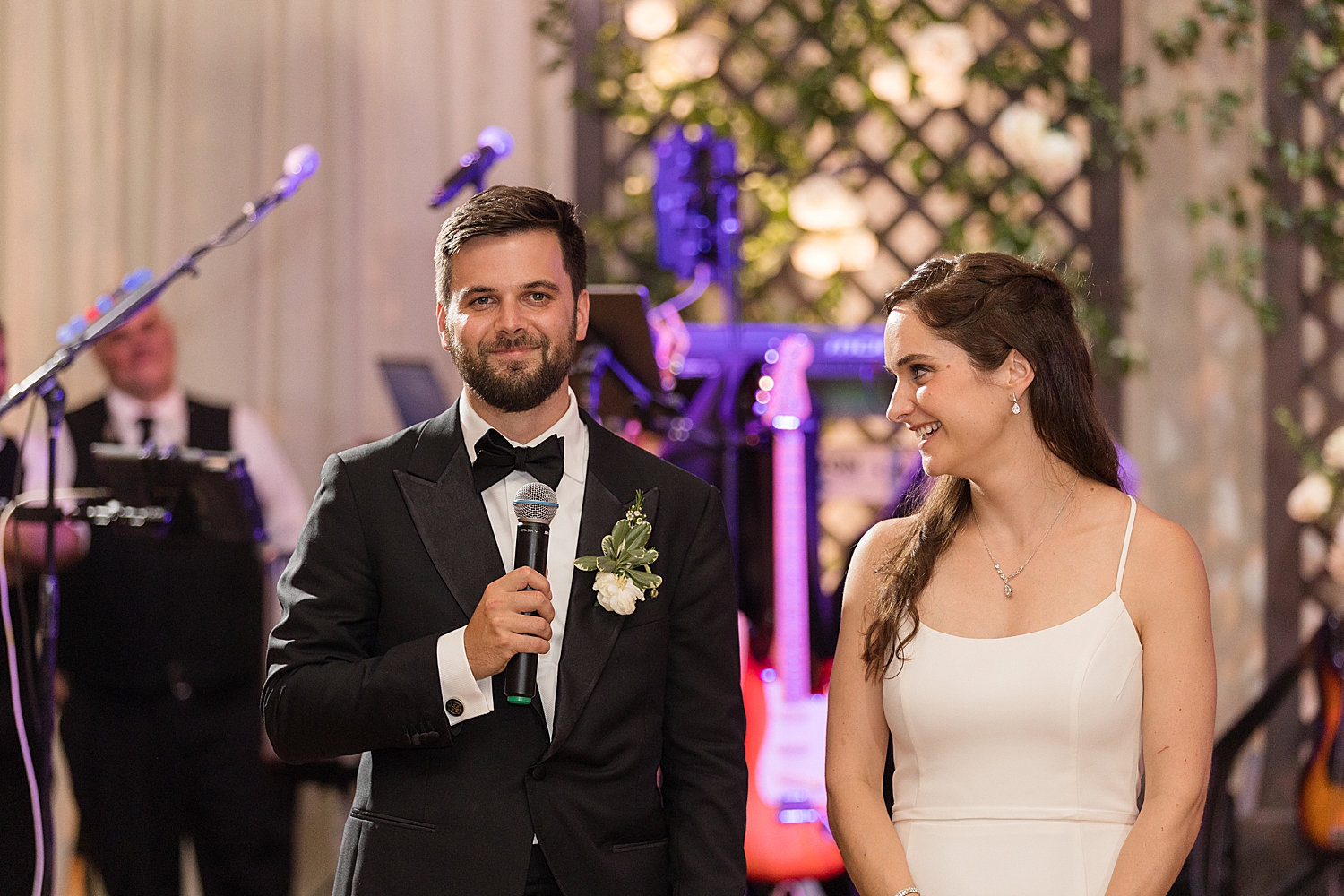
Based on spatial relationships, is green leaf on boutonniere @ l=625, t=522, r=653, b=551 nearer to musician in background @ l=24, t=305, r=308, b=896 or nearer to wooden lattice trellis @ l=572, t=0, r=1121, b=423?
musician in background @ l=24, t=305, r=308, b=896

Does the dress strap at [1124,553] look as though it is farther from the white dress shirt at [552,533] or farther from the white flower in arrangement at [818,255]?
the white flower in arrangement at [818,255]

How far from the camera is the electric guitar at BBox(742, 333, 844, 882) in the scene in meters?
3.15

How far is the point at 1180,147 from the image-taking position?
14.8 feet

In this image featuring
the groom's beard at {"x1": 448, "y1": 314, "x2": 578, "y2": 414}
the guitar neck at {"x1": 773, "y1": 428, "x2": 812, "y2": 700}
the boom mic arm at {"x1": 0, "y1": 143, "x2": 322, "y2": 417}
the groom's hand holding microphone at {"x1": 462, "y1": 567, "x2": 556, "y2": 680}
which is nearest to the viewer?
the groom's hand holding microphone at {"x1": 462, "y1": 567, "x2": 556, "y2": 680}

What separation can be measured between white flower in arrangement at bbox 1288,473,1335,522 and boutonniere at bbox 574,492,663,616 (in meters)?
3.10

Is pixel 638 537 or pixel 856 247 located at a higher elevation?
pixel 856 247

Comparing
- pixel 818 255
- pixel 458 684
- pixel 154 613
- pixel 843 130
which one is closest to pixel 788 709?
pixel 818 255

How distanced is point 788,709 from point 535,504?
1892 millimetres

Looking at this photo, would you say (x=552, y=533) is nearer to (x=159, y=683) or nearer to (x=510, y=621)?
(x=510, y=621)

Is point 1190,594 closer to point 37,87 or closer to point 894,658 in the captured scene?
point 894,658

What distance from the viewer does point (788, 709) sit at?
129 inches

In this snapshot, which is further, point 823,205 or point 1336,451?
point 823,205

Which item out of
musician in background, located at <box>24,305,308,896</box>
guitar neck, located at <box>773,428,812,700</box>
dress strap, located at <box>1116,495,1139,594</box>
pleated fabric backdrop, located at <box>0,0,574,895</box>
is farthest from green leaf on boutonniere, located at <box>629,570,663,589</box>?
pleated fabric backdrop, located at <box>0,0,574,895</box>

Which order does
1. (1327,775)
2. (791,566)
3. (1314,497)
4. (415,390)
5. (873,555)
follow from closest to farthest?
(873,555) < (791,566) < (415,390) < (1327,775) < (1314,497)
